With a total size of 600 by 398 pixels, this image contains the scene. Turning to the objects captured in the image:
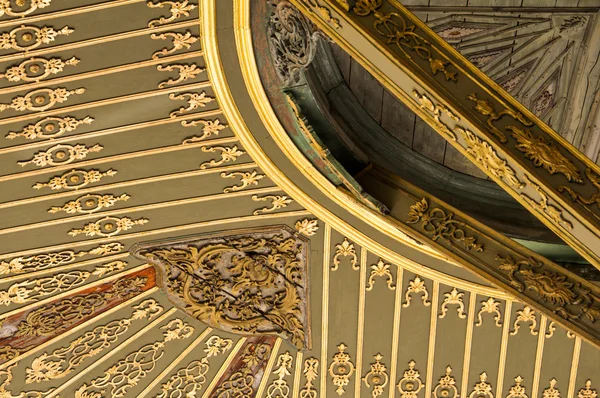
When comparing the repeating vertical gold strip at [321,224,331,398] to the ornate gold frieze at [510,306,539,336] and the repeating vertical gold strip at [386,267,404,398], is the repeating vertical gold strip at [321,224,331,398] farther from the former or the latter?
the ornate gold frieze at [510,306,539,336]

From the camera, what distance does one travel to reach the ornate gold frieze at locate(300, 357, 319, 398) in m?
6.88

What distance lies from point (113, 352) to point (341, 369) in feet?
4.87

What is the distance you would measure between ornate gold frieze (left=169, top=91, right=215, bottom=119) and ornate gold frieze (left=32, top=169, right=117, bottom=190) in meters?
0.53

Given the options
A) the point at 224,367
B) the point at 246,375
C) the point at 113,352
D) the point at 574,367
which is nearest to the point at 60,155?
the point at 113,352

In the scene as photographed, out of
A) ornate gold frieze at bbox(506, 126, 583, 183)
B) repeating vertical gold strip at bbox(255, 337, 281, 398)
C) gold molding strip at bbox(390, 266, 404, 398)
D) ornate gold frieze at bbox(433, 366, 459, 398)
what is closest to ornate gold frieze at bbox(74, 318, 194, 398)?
repeating vertical gold strip at bbox(255, 337, 281, 398)

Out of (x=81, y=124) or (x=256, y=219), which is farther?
(x=256, y=219)

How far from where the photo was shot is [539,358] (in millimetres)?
6715

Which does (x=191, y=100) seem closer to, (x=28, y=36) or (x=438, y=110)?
(x=28, y=36)

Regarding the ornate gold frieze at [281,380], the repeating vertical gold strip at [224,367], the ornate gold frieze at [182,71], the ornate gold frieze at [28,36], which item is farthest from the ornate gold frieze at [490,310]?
the ornate gold frieze at [28,36]

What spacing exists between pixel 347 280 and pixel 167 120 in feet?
5.26

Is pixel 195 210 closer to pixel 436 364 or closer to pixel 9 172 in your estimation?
pixel 9 172

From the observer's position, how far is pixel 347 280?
652 centimetres

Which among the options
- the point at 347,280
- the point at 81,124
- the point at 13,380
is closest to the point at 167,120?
the point at 81,124

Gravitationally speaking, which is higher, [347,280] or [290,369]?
[347,280]
